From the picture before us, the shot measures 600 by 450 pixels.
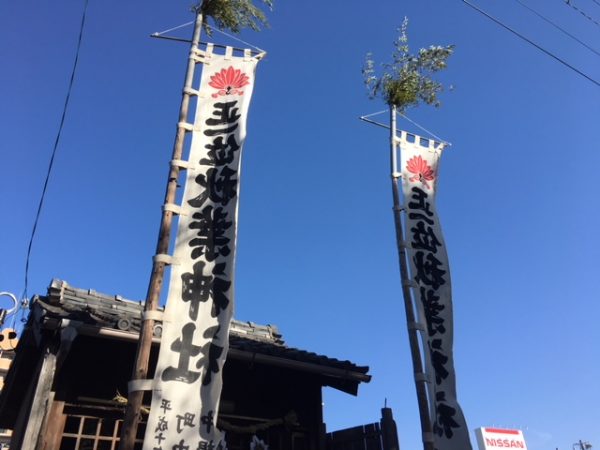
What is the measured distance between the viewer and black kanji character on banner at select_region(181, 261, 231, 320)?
19.4 feet

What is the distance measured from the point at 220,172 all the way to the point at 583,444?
65.4 metres

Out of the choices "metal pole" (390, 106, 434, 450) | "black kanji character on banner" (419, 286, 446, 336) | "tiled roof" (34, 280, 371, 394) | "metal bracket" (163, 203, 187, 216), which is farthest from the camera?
"black kanji character on banner" (419, 286, 446, 336)

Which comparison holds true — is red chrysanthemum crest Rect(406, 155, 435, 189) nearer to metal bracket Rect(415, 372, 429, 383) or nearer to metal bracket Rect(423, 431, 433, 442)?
metal bracket Rect(415, 372, 429, 383)

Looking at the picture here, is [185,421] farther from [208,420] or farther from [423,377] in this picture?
[423,377]

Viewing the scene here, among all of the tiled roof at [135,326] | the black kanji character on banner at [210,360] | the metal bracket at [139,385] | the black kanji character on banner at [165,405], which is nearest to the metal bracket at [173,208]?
the black kanji character on banner at [210,360]

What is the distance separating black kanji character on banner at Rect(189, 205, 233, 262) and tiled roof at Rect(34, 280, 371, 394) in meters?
1.90

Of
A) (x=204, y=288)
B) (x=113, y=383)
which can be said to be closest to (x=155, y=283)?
(x=204, y=288)

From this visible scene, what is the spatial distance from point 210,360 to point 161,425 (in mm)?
860

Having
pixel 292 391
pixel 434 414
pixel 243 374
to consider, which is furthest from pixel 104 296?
pixel 434 414

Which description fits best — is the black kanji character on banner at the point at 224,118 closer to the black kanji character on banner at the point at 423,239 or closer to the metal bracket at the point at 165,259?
→ the metal bracket at the point at 165,259

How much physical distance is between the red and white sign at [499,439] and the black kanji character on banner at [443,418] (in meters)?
33.8

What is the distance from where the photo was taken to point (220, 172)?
→ 692 cm

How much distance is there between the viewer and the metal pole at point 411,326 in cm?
764

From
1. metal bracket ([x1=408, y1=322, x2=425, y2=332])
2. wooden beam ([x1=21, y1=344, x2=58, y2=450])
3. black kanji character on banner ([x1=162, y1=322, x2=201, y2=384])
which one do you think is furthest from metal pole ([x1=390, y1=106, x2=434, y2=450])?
→ wooden beam ([x1=21, y1=344, x2=58, y2=450])
